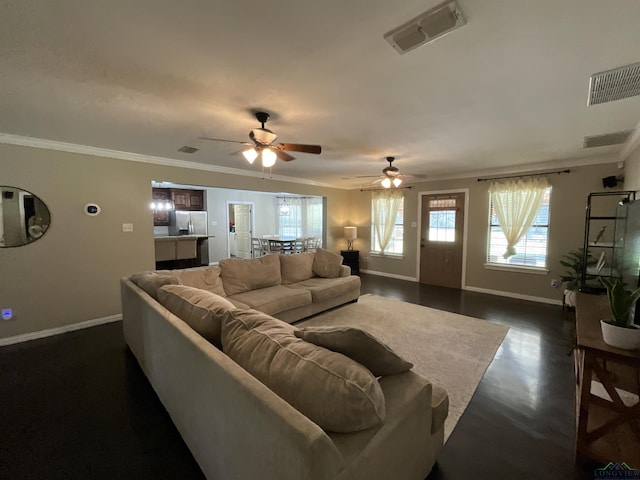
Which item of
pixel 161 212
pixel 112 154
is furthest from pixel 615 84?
pixel 161 212

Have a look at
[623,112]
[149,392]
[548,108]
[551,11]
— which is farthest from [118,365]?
[623,112]

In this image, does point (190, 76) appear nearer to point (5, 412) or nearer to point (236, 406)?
point (236, 406)

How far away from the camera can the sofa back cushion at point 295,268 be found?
13.3 ft

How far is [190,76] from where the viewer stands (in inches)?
74.1

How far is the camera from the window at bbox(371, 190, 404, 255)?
659 centimetres

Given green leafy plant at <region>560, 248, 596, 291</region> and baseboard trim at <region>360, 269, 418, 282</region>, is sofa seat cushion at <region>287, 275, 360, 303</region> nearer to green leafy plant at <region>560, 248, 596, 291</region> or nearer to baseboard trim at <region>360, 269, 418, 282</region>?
baseboard trim at <region>360, 269, 418, 282</region>

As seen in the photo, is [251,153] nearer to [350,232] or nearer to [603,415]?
[603,415]

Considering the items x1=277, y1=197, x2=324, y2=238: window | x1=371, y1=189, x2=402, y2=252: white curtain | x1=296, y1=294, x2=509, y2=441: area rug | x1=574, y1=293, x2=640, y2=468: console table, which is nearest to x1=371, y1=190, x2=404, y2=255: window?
x1=371, y1=189, x2=402, y2=252: white curtain

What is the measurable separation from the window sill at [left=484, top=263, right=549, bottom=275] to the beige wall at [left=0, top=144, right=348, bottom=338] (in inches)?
237

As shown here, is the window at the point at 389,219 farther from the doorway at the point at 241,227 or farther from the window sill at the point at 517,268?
the doorway at the point at 241,227

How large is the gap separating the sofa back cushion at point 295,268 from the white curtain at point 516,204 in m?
3.74

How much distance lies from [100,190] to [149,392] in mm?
2924

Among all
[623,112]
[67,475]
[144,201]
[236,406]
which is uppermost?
[623,112]

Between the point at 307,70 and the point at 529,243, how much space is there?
16.7 ft
